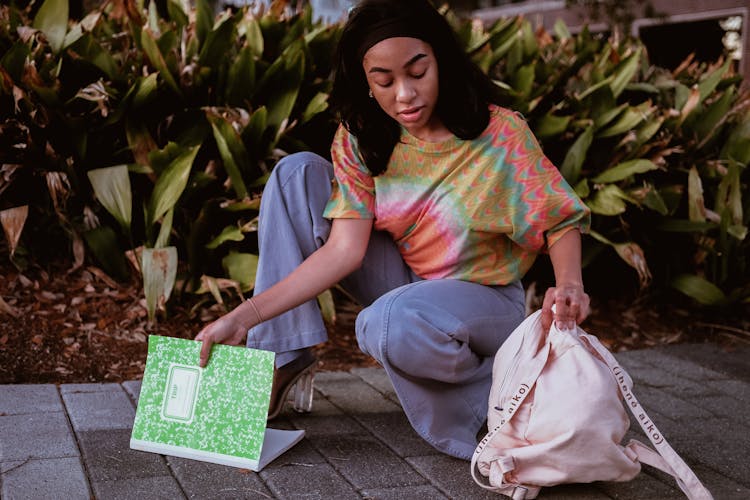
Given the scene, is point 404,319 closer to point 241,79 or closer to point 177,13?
point 241,79

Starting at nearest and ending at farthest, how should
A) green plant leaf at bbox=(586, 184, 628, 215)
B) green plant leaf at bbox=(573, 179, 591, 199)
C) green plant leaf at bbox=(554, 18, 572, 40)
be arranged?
1. green plant leaf at bbox=(586, 184, 628, 215)
2. green plant leaf at bbox=(573, 179, 591, 199)
3. green plant leaf at bbox=(554, 18, 572, 40)

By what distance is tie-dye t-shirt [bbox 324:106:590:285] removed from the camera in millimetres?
2299

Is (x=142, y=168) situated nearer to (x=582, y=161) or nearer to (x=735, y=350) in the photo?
(x=582, y=161)

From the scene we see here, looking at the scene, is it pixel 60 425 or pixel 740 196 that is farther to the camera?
pixel 740 196

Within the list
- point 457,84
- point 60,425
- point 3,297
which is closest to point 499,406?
point 457,84

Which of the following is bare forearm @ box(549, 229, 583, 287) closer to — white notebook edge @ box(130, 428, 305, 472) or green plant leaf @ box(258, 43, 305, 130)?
white notebook edge @ box(130, 428, 305, 472)

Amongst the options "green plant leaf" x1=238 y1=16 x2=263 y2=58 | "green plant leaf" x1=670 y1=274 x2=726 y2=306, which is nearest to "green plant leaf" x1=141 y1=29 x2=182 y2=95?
"green plant leaf" x1=238 y1=16 x2=263 y2=58

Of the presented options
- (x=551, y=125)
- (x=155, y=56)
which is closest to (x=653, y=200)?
(x=551, y=125)

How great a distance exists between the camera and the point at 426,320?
226 centimetres

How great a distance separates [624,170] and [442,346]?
1799 mm

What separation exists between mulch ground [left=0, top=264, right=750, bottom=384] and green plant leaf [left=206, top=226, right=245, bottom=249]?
0.24m

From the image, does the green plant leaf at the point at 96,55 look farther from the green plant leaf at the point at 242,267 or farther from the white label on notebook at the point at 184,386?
the white label on notebook at the point at 184,386

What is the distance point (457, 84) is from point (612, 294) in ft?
7.03

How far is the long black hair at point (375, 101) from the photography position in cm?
228
